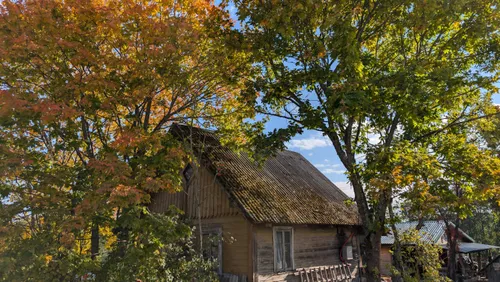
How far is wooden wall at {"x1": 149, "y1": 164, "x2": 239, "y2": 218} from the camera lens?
12727mm

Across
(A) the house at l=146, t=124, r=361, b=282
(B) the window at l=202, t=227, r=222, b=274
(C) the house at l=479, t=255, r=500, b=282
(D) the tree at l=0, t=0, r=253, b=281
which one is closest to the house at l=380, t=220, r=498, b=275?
(C) the house at l=479, t=255, r=500, b=282

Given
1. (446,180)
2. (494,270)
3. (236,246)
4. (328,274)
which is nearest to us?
(446,180)

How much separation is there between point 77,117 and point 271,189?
801 centimetres

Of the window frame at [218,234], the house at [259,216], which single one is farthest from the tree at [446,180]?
the window frame at [218,234]

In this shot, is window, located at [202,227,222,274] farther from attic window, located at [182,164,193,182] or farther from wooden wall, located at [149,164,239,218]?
attic window, located at [182,164,193,182]

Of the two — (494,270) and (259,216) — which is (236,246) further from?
(494,270)

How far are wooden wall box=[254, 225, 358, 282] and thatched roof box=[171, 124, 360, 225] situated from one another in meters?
0.70

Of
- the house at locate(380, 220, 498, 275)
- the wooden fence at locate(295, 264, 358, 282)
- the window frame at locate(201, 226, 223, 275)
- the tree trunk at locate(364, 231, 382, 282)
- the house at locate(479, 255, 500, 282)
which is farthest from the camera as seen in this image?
the house at locate(380, 220, 498, 275)

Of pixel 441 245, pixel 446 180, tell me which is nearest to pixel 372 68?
pixel 446 180

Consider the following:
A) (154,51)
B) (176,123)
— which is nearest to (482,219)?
(176,123)

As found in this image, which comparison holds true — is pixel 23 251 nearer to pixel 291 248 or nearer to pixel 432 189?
pixel 291 248

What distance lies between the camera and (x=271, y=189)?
1396 centimetres

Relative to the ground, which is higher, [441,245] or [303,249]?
[303,249]

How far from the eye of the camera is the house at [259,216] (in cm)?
1188
